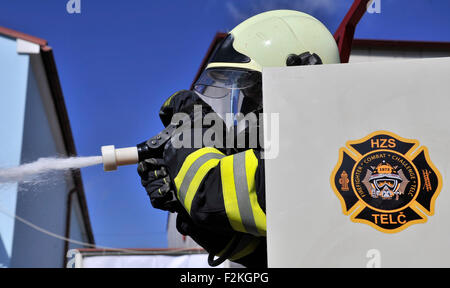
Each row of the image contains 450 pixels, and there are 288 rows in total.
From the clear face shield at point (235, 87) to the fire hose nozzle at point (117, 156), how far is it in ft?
1.66

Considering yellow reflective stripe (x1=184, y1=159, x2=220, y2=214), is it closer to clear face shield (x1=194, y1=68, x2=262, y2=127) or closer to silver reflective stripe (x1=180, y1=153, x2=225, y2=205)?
silver reflective stripe (x1=180, y1=153, x2=225, y2=205)

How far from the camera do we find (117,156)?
2166 millimetres

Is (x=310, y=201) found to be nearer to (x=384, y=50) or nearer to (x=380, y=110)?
(x=380, y=110)

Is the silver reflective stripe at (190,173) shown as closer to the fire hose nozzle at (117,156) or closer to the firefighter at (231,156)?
the firefighter at (231,156)

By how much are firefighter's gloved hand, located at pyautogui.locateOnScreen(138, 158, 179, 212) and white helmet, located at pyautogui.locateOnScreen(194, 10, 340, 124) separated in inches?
22.7

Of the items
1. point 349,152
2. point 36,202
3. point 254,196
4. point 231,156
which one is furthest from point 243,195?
point 36,202

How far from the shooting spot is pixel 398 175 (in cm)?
160

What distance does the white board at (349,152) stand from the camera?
156 cm

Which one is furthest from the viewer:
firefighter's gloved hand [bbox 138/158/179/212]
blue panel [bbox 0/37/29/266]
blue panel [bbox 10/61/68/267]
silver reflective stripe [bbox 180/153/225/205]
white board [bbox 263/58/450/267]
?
blue panel [bbox 10/61/68/267]

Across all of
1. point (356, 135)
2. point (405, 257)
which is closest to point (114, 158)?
point (356, 135)

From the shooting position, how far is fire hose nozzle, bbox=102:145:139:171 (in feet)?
7.06

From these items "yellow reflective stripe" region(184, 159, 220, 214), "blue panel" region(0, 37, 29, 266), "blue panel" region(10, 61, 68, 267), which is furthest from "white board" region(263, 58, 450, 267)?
"blue panel" region(0, 37, 29, 266)

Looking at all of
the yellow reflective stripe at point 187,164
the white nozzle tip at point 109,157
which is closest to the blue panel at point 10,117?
the white nozzle tip at point 109,157

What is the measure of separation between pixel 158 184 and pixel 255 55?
0.78 meters
